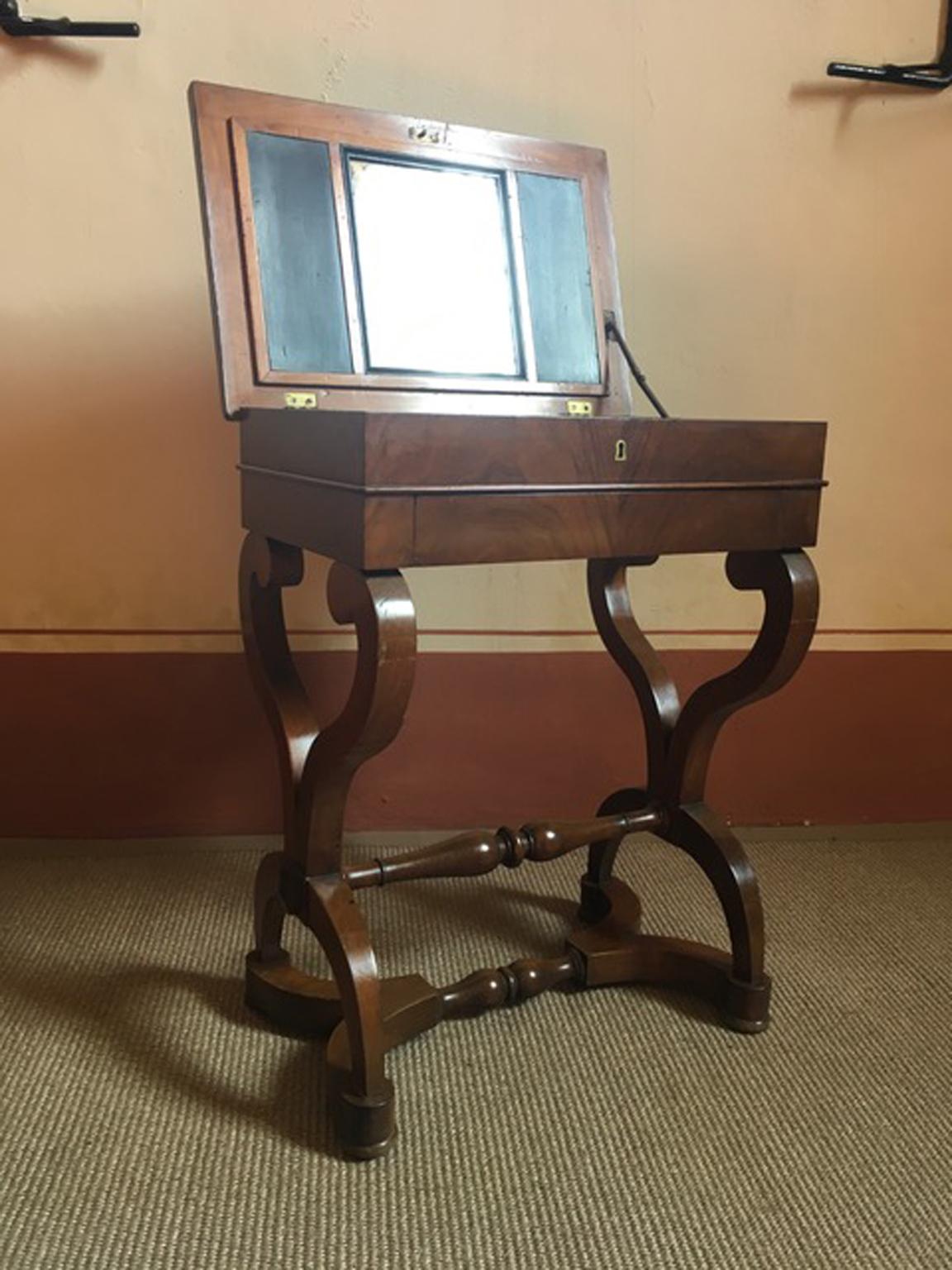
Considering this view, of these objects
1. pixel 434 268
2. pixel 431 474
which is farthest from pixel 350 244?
pixel 431 474

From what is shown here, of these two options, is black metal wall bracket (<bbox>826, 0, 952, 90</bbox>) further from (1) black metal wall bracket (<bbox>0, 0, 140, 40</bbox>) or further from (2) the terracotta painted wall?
(1) black metal wall bracket (<bbox>0, 0, 140, 40</bbox>)

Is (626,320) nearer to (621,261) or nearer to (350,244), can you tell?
(621,261)

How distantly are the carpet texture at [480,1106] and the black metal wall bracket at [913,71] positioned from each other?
133 cm

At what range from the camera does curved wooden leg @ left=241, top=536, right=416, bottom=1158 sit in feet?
3.44

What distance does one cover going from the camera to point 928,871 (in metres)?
1.82

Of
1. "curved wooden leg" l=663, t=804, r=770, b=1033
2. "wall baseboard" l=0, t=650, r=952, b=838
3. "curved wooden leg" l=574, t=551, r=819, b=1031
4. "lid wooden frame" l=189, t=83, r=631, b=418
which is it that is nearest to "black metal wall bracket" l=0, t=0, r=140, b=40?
"lid wooden frame" l=189, t=83, r=631, b=418

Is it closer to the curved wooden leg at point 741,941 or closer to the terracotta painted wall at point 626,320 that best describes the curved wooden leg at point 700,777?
the curved wooden leg at point 741,941

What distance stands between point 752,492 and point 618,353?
1.06ft

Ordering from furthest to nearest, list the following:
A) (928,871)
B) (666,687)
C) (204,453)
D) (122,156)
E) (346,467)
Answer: (928,871) < (204,453) < (122,156) < (666,687) < (346,467)

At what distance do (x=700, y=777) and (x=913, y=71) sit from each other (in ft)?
3.96

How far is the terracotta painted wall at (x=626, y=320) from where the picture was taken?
5.24 feet

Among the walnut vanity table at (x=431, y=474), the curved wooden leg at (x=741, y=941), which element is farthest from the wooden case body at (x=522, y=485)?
the curved wooden leg at (x=741, y=941)

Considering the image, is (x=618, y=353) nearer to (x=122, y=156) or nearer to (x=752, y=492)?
(x=752, y=492)

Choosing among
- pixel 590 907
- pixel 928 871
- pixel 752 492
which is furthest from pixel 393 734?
pixel 928 871
